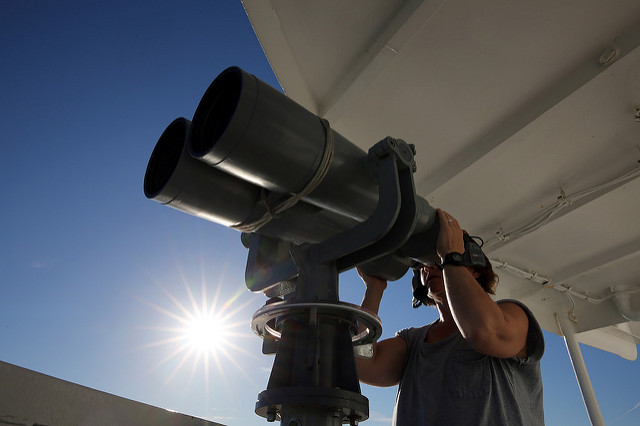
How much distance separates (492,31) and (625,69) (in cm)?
59

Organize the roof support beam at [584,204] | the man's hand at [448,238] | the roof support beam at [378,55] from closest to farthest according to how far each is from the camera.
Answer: the man's hand at [448,238] → the roof support beam at [378,55] → the roof support beam at [584,204]

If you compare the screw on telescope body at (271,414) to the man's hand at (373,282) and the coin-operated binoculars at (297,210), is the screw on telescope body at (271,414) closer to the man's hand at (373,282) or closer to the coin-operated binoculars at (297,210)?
the coin-operated binoculars at (297,210)

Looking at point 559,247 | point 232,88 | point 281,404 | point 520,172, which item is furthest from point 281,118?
point 559,247

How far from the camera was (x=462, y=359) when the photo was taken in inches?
42.2

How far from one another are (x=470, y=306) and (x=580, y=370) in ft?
8.69

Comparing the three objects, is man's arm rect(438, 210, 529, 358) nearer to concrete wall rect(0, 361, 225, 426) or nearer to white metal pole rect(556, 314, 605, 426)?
concrete wall rect(0, 361, 225, 426)

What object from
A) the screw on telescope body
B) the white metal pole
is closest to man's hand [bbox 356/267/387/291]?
the screw on telescope body

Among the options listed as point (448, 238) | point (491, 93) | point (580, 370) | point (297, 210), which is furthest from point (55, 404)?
point (580, 370)

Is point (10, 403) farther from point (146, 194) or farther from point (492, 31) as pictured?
point (492, 31)

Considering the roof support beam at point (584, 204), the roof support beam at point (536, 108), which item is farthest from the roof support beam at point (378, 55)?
the roof support beam at point (584, 204)

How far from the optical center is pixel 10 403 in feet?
1.20

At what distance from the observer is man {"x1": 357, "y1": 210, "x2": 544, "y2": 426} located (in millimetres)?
921

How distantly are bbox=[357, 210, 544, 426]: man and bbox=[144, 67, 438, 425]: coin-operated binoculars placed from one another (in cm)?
14

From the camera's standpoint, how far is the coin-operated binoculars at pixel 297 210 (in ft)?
2.14
